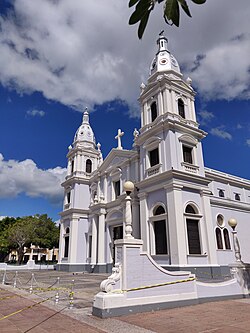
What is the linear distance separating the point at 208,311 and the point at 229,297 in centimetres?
315

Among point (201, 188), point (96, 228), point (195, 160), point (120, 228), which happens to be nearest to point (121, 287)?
point (201, 188)

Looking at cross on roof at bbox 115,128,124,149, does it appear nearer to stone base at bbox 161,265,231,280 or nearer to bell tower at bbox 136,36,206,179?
bell tower at bbox 136,36,206,179

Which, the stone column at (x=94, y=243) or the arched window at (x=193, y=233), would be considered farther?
the stone column at (x=94, y=243)

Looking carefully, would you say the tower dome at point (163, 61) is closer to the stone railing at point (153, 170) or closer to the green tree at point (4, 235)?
the stone railing at point (153, 170)

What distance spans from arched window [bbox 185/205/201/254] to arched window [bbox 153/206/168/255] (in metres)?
1.56

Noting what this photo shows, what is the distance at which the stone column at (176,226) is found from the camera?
16.1 m

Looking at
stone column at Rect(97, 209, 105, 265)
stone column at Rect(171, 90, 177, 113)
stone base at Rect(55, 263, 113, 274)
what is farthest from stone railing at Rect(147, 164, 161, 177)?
stone base at Rect(55, 263, 113, 274)

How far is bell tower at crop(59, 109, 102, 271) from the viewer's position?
28.1 metres

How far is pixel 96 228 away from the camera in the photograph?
26156 millimetres

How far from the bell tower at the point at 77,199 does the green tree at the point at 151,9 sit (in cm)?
2805

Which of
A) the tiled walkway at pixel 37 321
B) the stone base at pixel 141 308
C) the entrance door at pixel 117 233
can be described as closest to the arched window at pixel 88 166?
the entrance door at pixel 117 233

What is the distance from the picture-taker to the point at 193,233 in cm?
1758

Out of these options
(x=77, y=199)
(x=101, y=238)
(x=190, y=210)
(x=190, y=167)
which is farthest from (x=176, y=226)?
(x=77, y=199)

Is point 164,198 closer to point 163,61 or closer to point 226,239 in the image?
point 226,239
